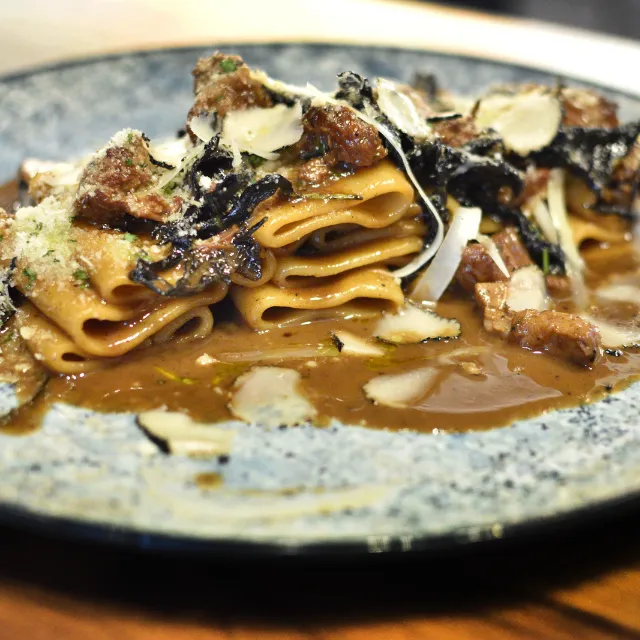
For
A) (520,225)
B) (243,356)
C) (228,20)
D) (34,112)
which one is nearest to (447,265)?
(520,225)

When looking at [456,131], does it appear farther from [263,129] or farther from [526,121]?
[263,129]

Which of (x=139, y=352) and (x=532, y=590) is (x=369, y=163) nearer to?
(x=139, y=352)

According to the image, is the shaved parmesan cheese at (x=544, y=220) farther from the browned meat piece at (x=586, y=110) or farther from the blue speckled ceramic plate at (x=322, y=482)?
the blue speckled ceramic plate at (x=322, y=482)

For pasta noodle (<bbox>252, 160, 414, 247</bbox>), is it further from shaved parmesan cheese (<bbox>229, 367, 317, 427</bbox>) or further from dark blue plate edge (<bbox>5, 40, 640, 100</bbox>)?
dark blue plate edge (<bbox>5, 40, 640, 100</bbox>)

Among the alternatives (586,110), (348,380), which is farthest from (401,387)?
(586,110)

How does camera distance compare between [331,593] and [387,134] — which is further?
[387,134]

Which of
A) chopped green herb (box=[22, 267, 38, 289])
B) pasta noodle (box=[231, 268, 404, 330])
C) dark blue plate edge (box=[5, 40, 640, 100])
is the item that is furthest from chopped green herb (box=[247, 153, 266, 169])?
dark blue plate edge (box=[5, 40, 640, 100])

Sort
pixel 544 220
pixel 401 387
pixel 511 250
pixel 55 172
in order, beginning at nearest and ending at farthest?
pixel 401 387
pixel 55 172
pixel 511 250
pixel 544 220
